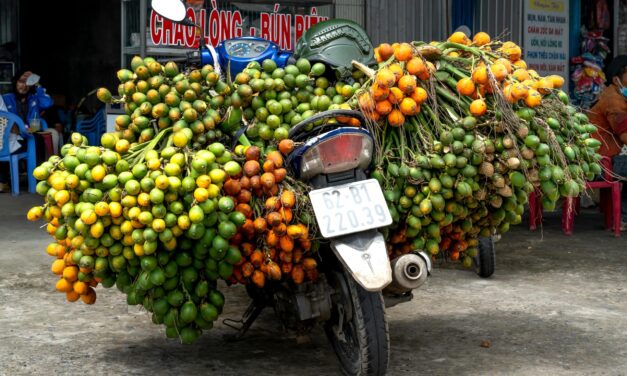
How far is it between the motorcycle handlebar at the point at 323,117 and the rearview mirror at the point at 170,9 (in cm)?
93

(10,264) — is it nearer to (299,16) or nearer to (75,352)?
(75,352)

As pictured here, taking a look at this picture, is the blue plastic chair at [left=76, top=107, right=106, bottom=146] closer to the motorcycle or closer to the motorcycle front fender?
the motorcycle

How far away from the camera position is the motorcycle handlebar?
148 inches

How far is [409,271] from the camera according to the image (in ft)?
12.0

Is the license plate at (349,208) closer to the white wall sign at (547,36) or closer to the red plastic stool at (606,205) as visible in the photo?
the red plastic stool at (606,205)

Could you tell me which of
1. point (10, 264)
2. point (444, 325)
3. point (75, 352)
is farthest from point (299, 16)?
point (75, 352)

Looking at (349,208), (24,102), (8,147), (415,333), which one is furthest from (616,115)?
(24,102)

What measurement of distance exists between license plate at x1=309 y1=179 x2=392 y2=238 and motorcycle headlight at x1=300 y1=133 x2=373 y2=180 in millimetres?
92

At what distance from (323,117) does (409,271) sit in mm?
716

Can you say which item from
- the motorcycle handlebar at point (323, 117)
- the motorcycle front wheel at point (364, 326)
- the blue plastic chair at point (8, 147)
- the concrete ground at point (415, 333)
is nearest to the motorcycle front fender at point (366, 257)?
the motorcycle front wheel at point (364, 326)

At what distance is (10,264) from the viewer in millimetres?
6340

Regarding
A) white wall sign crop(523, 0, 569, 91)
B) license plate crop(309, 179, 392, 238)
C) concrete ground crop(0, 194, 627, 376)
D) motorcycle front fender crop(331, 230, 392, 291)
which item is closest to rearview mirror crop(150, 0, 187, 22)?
license plate crop(309, 179, 392, 238)

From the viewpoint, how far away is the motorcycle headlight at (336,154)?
3.69 metres

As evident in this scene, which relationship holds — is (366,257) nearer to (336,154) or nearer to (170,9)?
(336,154)
